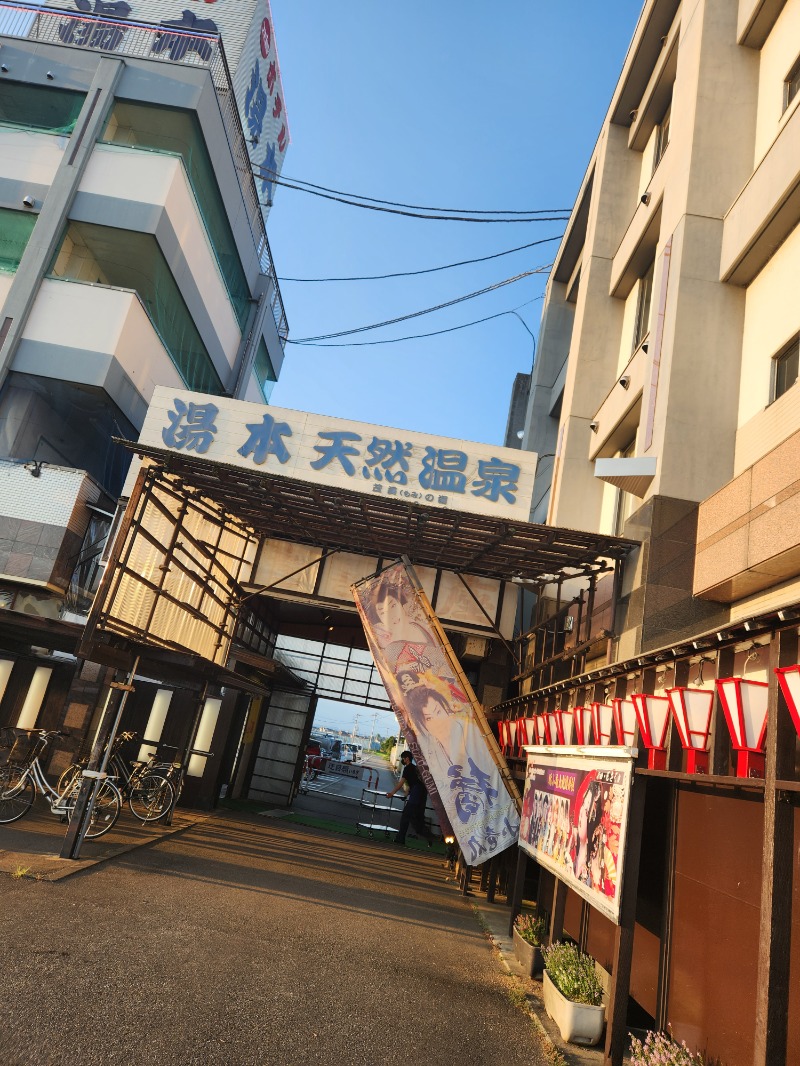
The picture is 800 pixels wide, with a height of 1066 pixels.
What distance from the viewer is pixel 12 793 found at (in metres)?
13.5

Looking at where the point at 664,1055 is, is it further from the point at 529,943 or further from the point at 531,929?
the point at 531,929

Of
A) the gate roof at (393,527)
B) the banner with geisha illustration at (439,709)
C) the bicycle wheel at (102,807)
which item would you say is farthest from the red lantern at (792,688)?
the bicycle wheel at (102,807)

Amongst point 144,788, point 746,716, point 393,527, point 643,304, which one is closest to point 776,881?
point 746,716

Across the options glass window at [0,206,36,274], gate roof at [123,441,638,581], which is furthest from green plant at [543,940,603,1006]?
glass window at [0,206,36,274]

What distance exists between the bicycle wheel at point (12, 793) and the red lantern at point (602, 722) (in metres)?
10.7

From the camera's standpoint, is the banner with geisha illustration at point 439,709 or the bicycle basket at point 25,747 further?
the bicycle basket at point 25,747

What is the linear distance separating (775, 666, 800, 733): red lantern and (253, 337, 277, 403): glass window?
1215 inches

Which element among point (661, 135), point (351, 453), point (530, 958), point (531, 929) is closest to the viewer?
point (530, 958)

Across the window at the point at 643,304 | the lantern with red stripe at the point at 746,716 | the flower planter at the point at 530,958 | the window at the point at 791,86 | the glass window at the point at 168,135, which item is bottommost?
the flower planter at the point at 530,958

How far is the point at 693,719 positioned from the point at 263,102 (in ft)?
116

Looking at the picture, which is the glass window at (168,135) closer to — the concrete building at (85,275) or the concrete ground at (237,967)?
the concrete building at (85,275)

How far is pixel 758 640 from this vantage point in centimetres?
675

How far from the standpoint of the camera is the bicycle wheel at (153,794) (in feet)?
53.4

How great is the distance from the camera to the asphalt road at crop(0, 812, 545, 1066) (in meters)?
5.72
